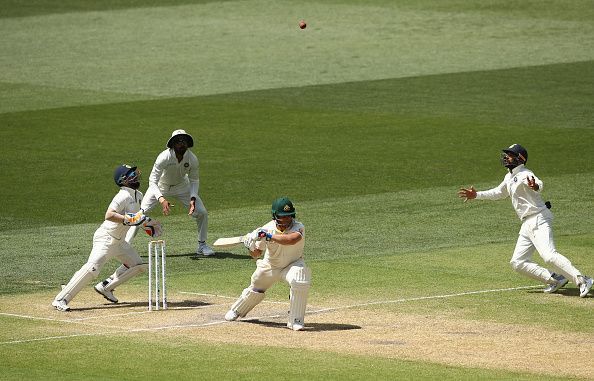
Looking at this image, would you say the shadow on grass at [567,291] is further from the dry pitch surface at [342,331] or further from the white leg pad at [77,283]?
the white leg pad at [77,283]

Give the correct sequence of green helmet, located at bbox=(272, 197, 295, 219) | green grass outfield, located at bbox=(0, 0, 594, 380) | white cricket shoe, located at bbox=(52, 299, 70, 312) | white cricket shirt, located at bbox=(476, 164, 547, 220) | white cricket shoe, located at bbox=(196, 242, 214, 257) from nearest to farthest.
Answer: green grass outfield, located at bbox=(0, 0, 594, 380) < green helmet, located at bbox=(272, 197, 295, 219) < white cricket shoe, located at bbox=(52, 299, 70, 312) < white cricket shirt, located at bbox=(476, 164, 547, 220) < white cricket shoe, located at bbox=(196, 242, 214, 257)

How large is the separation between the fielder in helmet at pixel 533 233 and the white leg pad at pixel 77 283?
17.5 ft

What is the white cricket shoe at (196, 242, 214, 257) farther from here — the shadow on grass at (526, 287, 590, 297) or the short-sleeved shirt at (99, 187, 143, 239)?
the shadow on grass at (526, 287, 590, 297)

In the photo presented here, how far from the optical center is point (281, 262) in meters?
17.0

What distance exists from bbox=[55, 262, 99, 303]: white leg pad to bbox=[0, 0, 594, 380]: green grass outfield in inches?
11.6

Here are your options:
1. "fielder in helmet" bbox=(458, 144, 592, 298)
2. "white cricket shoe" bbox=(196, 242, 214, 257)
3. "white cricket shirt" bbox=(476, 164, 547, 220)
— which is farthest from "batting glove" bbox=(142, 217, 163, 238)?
"white cricket shirt" bbox=(476, 164, 547, 220)

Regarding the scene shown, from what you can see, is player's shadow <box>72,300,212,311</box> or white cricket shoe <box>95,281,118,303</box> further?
white cricket shoe <box>95,281,118,303</box>

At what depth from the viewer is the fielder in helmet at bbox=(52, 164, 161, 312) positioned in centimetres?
1800

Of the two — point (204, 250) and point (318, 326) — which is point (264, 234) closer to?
point (318, 326)

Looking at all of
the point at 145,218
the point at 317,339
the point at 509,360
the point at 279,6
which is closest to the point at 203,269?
the point at 145,218

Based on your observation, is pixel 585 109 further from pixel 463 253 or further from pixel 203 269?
pixel 203 269

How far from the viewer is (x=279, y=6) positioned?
52.8 meters

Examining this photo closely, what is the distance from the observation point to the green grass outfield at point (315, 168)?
52.2ft

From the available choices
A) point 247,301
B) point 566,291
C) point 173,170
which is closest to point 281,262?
point 247,301
